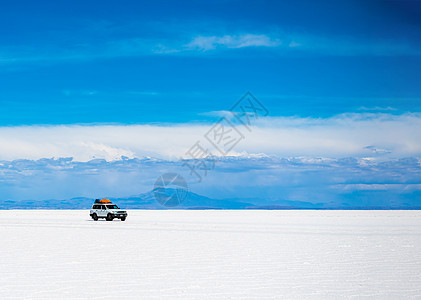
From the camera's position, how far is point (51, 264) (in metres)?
15.8

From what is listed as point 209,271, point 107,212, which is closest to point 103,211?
point 107,212

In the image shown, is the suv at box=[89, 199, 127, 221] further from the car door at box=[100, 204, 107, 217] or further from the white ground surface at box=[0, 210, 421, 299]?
the white ground surface at box=[0, 210, 421, 299]

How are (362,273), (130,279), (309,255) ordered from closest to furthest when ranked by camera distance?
(130,279)
(362,273)
(309,255)

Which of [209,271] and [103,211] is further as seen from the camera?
[103,211]

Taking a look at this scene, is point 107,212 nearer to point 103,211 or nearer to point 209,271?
point 103,211

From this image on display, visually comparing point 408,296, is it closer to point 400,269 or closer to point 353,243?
point 400,269

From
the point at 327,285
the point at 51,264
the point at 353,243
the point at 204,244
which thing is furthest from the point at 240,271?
the point at 353,243

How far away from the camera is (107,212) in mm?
51062

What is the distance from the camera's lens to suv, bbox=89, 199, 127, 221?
50812 millimetres

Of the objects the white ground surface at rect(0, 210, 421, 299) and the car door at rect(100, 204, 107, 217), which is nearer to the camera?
the white ground surface at rect(0, 210, 421, 299)

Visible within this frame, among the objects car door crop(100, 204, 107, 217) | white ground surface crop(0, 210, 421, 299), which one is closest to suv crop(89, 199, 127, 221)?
car door crop(100, 204, 107, 217)

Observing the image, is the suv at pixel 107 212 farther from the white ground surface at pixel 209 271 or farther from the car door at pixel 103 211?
the white ground surface at pixel 209 271

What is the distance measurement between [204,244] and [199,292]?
38.7 ft

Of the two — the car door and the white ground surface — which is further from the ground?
the car door
